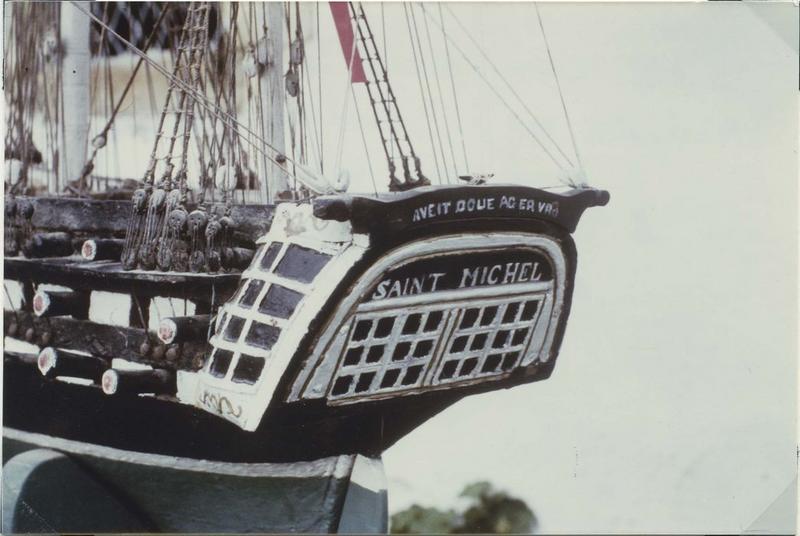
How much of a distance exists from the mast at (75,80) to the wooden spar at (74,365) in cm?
103

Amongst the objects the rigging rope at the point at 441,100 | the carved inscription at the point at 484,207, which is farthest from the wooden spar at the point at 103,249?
the rigging rope at the point at 441,100

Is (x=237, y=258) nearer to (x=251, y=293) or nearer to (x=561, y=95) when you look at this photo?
A: (x=251, y=293)

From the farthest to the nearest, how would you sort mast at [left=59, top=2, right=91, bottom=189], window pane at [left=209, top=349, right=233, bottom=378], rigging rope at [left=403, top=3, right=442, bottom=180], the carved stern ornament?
mast at [left=59, top=2, right=91, bottom=189], rigging rope at [left=403, top=3, right=442, bottom=180], window pane at [left=209, top=349, right=233, bottom=378], the carved stern ornament

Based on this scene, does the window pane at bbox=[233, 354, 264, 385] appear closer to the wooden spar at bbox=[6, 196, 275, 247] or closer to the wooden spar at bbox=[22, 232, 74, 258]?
the wooden spar at bbox=[6, 196, 275, 247]

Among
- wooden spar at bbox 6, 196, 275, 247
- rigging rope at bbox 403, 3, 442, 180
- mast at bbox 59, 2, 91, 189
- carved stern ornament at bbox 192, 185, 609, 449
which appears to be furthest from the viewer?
mast at bbox 59, 2, 91, 189

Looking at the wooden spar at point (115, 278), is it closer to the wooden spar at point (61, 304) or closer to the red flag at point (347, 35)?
the wooden spar at point (61, 304)

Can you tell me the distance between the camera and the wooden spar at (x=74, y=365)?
3717mm

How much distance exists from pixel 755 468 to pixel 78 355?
108 inches

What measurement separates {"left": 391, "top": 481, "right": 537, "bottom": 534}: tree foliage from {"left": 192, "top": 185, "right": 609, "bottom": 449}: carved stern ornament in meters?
0.33

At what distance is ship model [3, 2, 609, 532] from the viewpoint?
338 cm

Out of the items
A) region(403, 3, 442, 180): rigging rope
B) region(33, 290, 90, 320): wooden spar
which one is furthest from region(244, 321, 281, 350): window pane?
region(403, 3, 442, 180): rigging rope

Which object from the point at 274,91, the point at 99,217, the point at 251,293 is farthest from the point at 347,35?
the point at 99,217

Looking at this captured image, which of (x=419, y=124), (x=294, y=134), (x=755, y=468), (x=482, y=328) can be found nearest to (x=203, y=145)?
(x=294, y=134)

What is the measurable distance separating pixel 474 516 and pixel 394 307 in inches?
37.0
